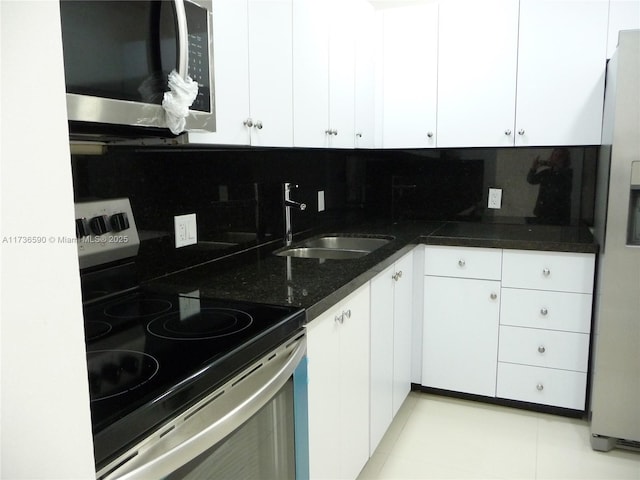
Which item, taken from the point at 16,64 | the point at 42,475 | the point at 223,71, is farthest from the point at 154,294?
the point at 16,64

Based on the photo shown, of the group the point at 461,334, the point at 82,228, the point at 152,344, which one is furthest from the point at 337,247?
the point at 152,344

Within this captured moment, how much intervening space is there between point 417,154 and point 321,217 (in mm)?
780

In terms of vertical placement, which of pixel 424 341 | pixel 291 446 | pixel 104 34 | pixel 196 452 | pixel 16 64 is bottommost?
pixel 424 341

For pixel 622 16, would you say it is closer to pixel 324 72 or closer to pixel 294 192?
pixel 324 72

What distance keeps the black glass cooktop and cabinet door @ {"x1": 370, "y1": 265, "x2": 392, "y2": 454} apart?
74 centimetres

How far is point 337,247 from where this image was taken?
2736 millimetres

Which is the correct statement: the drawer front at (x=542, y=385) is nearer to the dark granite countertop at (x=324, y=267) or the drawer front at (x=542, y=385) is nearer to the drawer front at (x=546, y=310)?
the drawer front at (x=546, y=310)

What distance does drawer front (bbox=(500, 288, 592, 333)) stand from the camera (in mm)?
2449

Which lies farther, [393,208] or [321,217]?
[393,208]

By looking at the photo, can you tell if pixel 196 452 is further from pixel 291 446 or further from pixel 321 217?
pixel 321 217

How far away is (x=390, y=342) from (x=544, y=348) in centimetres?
84

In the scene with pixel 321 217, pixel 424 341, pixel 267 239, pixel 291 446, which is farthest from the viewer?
pixel 321 217

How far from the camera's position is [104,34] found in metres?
1.00

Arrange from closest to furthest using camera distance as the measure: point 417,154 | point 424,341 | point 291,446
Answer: point 291,446, point 424,341, point 417,154
